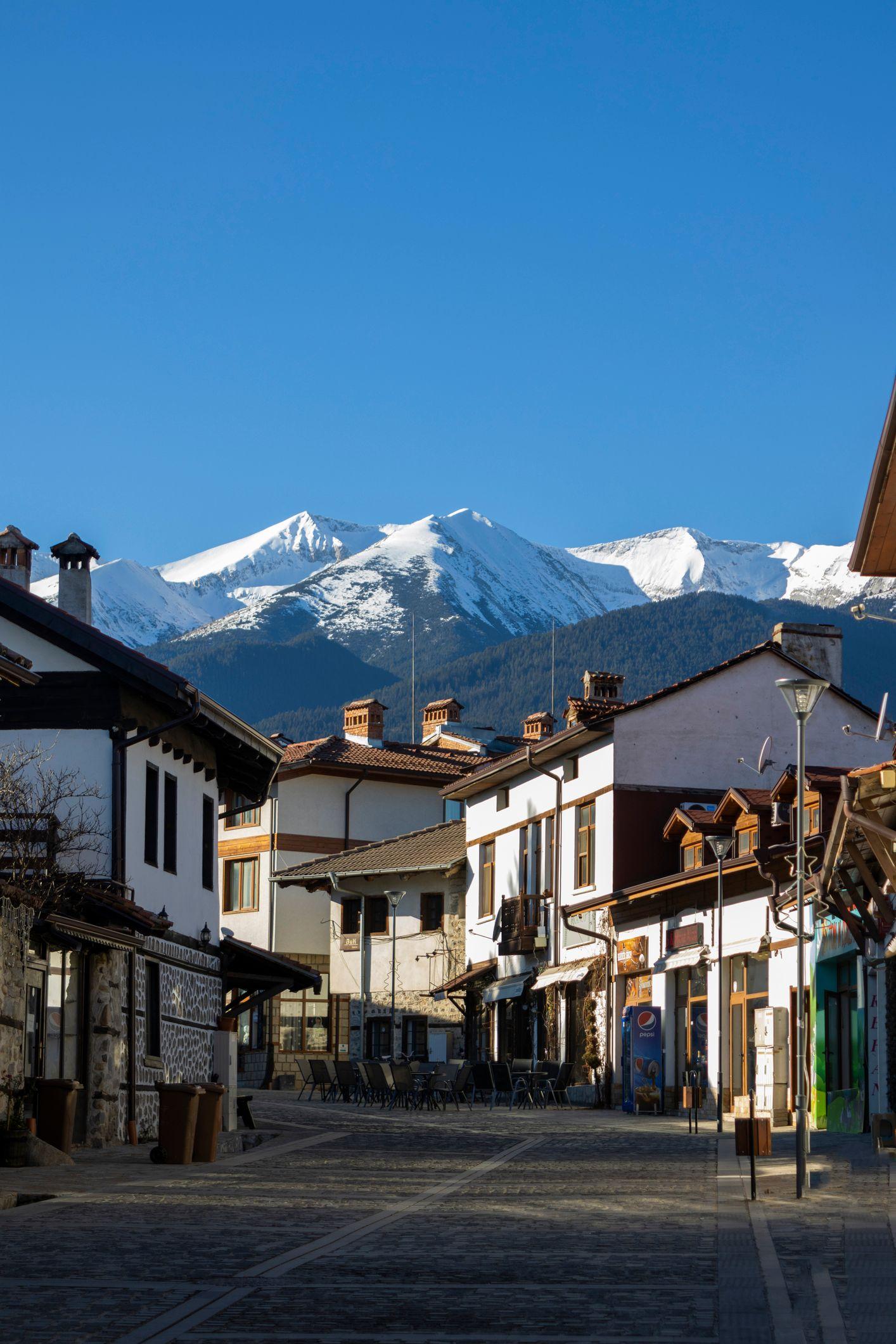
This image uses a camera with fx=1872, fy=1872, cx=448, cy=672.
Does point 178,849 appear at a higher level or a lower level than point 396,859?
lower

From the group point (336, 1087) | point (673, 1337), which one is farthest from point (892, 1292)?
point (336, 1087)

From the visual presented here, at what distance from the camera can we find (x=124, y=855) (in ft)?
75.1

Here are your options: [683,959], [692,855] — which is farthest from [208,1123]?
[692,855]

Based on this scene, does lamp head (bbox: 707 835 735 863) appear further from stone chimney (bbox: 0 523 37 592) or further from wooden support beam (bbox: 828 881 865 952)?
stone chimney (bbox: 0 523 37 592)

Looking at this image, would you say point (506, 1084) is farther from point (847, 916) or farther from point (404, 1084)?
point (847, 916)

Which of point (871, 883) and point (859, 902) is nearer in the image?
point (871, 883)

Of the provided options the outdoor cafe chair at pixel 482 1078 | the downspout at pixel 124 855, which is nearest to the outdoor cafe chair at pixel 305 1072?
the outdoor cafe chair at pixel 482 1078

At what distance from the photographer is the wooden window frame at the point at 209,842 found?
28281 mm

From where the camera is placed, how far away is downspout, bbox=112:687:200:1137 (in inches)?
890

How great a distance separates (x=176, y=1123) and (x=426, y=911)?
31112mm

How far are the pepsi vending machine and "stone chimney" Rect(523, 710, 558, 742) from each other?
22.1m

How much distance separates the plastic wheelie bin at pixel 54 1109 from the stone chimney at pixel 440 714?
51239mm

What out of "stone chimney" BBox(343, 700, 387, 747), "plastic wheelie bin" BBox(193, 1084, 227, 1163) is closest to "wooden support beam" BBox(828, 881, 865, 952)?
"plastic wheelie bin" BBox(193, 1084, 227, 1163)

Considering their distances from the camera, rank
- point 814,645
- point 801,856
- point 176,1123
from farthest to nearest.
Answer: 1. point 814,645
2. point 176,1123
3. point 801,856
